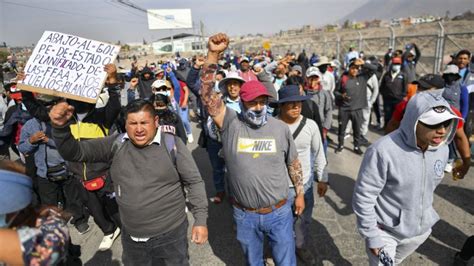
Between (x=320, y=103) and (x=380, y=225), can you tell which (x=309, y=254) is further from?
(x=320, y=103)

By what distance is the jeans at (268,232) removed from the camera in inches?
99.3

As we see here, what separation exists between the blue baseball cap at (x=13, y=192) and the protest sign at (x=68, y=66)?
4.70 ft

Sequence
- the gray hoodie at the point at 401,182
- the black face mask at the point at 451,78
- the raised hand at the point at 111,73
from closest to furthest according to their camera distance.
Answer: the gray hoodie at the point at 401,182
the raised hand at the point at 111,73
the black face mask at the point at 451,78

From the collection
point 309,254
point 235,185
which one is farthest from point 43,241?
point 309,254

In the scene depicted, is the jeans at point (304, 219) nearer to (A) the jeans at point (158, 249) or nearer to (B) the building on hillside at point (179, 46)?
(A) the jeans at point (158, 249)

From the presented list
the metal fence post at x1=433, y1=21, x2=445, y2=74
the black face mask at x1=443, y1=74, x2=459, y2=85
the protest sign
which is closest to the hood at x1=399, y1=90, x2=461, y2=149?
the protest sign

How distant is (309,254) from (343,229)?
0.83 m

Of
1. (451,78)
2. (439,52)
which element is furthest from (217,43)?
(439,52)

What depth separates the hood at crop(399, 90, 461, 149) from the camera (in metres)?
1.93

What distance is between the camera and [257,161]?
243 centimetres

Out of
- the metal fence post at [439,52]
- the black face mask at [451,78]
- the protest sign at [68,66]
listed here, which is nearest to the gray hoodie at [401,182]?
the protest sign at [68,66]

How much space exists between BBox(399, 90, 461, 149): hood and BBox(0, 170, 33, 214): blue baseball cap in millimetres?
2231

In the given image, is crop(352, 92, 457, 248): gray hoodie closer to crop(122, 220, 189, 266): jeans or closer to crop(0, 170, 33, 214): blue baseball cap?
crop(122, 220, 189, 266): jeans

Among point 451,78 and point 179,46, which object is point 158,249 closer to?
point 451,78
